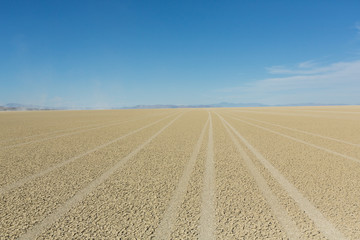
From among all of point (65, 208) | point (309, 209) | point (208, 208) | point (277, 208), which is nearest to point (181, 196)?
point (208, 208)

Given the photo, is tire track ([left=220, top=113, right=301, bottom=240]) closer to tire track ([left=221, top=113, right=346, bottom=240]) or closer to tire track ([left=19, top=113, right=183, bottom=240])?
tire track ([left=221, top=113, right=346, bottom=240])

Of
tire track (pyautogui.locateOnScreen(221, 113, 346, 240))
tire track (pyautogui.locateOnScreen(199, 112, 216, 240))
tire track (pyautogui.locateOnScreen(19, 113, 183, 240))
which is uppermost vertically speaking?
tire track (pyautogui.locateOnScreen(19, 113, 183, 240))

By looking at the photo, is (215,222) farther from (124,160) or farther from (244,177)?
(124,160)

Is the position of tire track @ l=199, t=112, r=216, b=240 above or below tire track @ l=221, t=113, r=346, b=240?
above

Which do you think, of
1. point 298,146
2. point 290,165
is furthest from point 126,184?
point 298,146

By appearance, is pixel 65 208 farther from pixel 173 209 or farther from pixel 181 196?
pixel 181 196

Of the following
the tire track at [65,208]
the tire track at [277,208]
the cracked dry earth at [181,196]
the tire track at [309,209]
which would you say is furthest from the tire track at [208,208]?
the tire track at [65,208]

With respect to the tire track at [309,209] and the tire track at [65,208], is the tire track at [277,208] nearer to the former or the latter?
the tire track at [309,209]

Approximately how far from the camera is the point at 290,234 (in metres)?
2.40

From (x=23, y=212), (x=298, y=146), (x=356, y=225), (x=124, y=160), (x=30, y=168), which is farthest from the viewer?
(x=298, y=146)

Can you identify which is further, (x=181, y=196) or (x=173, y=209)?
(x=181, y=196)

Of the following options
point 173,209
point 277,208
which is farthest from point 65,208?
point 277,208

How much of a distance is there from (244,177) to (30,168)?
4.83 m

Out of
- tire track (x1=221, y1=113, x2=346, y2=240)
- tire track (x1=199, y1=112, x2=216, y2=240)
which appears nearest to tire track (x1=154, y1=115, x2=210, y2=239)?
tire track (x1=199, y1=112, x2=216, y2=240)
